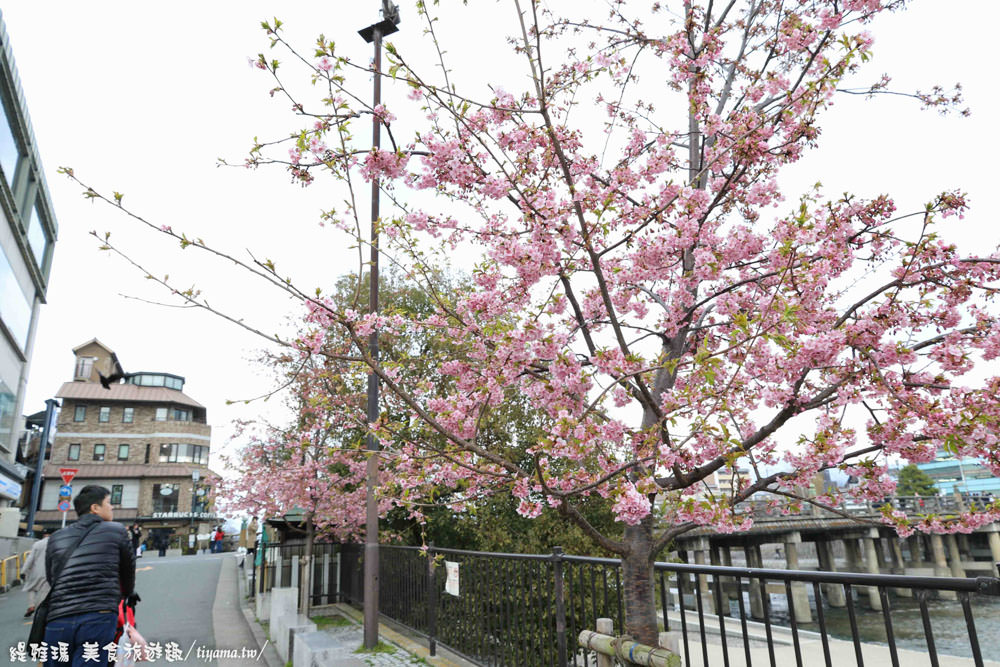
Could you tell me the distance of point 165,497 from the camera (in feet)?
170

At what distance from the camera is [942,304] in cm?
418

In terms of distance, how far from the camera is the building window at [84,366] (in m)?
55.1

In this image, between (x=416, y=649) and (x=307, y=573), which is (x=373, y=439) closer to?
(x=416, y=649)

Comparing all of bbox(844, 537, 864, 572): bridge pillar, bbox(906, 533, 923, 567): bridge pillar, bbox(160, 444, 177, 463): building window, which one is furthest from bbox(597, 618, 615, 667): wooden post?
bbox(160, 444, 177, 463): building window

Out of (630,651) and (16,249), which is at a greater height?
(16,249)

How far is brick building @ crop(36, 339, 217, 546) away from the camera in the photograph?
50.1 meters

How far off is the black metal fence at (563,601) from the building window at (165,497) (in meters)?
44.6

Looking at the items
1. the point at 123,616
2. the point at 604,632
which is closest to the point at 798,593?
the point at 604,632

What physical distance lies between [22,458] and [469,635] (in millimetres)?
37149

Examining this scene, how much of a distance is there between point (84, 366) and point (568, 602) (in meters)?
60.5

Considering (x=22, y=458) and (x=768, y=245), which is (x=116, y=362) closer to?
(x=22, y=458)

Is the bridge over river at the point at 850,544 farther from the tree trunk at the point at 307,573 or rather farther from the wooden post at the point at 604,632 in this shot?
the wooden post at the point at 604,632

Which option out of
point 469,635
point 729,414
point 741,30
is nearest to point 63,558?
point 469,635

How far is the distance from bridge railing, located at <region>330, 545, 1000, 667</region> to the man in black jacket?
3077mm
